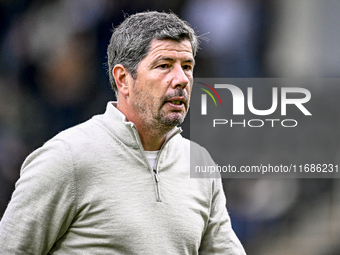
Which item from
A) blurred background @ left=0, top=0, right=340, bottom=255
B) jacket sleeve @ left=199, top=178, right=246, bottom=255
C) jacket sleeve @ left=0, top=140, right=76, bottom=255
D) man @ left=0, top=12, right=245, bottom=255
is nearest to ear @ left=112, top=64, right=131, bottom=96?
man @ left=0, top=12, right=245, bottom=255

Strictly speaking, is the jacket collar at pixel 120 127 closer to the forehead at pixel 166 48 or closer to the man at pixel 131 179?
the man at pixel 131 179

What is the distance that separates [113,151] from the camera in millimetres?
1050

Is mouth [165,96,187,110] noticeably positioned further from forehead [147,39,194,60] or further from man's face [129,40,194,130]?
forehead [147,39,194,60]

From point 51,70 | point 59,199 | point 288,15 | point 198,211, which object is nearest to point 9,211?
point 59,199

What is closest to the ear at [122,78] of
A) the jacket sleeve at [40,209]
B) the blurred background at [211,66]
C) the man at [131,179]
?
the man at [131,179]

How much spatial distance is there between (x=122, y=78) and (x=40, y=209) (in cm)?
44

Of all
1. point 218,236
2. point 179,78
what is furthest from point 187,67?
point 218,236

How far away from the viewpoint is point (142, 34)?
1.12 metres

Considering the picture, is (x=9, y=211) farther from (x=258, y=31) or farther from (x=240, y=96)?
Answer: (x=258, y=31)

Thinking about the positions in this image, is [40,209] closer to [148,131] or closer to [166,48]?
[148,131]

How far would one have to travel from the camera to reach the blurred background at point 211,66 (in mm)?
2668

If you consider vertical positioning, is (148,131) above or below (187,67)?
below

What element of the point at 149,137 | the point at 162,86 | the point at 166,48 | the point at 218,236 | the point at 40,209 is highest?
the point at 166,48

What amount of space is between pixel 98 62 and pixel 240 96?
101cm
